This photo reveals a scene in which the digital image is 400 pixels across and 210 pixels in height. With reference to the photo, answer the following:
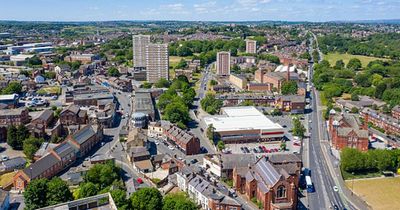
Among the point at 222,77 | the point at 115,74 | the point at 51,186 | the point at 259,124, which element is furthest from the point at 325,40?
the point at 51,186

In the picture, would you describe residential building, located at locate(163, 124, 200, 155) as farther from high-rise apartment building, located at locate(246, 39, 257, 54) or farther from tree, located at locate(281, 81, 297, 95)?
high-rise apartment building, located at locate(246, 39, 257, 54)

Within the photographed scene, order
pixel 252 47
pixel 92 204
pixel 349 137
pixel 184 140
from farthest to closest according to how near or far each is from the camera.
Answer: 1. pixel 252 47
2. pixel 349 137
3. pixel 184 140
4. pixel 92 204

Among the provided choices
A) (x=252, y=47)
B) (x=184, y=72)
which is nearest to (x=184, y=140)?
(x=184, y=72)

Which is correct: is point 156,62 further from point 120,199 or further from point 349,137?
point 120,199

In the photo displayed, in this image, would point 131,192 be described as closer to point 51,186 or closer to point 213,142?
point 51,186

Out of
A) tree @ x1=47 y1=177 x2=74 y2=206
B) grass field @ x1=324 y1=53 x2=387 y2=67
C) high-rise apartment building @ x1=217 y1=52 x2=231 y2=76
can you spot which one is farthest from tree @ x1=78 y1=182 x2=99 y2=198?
grass field @ x1=324 y1=53 x2=387 y2=67
